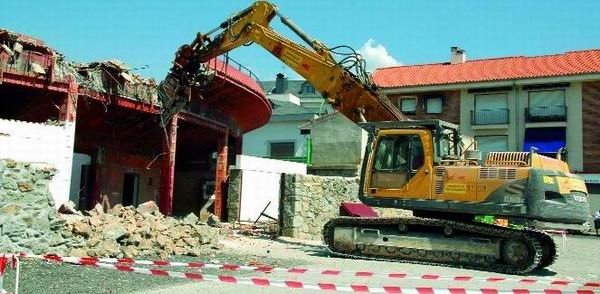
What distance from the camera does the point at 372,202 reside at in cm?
1394

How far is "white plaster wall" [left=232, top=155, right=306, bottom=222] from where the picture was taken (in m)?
23.0

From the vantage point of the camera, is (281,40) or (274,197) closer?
(281,40)

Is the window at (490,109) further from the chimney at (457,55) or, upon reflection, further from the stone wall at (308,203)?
the stone wall at (308,203)

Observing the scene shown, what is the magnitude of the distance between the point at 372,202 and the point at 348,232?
3.21ft

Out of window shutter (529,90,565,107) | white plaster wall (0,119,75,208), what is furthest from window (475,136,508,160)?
white plaster wall (0,119,75,208)

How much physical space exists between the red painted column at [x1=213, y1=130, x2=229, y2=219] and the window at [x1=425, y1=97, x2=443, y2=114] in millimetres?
21599

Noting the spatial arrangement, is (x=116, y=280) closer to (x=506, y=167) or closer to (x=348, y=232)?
(x=348, y=232)

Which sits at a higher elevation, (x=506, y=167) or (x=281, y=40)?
(x=281, y=40)

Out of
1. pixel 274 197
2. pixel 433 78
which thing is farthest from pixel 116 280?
pixel 433 78

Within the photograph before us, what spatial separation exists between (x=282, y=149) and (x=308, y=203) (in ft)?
92.8

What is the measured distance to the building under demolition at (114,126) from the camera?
54.3 ft

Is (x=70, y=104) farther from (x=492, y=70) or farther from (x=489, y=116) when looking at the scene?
(x=492, y=70)

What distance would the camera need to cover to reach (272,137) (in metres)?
47.1

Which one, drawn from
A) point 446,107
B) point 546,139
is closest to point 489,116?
point 446,107
